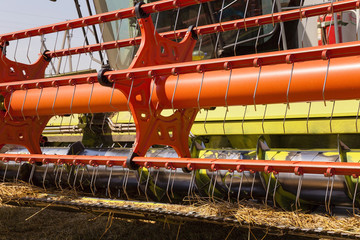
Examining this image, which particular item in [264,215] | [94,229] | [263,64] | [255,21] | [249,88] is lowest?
[94,229]

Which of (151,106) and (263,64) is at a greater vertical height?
(263,64)

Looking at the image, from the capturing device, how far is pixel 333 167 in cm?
192

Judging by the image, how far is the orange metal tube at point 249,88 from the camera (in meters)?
2.11

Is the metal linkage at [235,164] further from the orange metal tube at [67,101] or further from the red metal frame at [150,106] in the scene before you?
the orange metal tube at [67,101]

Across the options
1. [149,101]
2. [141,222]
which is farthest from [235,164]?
[141,222]

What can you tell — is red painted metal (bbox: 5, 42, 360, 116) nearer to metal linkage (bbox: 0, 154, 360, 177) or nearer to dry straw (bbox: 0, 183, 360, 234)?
metal linkage (bbox: 0, 154, 360, 177)

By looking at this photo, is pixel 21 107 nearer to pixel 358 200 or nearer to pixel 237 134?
pixel 237 134

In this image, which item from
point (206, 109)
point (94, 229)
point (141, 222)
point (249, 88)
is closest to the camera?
point (249, 88)

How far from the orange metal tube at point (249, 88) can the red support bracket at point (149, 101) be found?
0.28 ft

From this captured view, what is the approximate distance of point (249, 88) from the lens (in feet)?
7.74

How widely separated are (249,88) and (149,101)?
0.63 m

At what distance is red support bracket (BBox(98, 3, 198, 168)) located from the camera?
262 centimetres

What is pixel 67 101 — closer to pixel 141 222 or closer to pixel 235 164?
pixel 141 222

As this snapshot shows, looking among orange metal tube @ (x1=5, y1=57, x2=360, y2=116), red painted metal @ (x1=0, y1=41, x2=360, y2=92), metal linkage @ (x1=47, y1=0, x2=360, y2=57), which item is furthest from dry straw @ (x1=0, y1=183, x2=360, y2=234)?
metal linkage @ (x1=47, y1=0, x2=360, y2=57)
